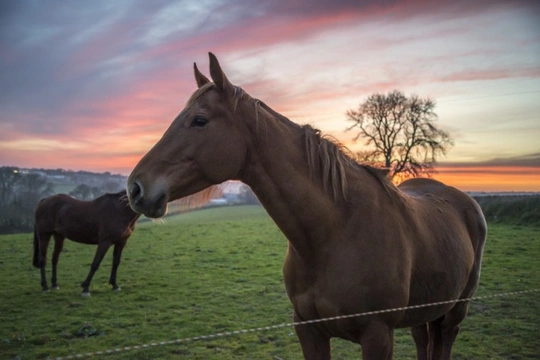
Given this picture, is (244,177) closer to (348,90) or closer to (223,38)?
(223,38)

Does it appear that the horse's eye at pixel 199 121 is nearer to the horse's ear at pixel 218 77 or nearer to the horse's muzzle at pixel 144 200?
the horse's ear at pixel 218 77

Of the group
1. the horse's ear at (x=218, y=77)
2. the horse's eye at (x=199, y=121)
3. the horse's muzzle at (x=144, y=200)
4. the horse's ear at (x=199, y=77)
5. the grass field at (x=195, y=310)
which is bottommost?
the grass field at (x=195, y=310)

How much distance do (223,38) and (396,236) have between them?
874 centimetres

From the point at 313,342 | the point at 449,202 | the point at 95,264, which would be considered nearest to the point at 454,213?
the point at 449,202

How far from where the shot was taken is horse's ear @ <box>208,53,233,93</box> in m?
2.22

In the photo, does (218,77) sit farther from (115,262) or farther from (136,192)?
(115,262)

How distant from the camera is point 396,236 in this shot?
8.15 feet

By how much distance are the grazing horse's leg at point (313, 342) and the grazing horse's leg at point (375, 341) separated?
0.34 metres

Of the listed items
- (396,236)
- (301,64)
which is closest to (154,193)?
(396,236)

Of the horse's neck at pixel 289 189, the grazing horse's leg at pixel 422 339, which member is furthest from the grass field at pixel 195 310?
the horse's neck at pixel 289 189

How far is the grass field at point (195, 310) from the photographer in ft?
17.0

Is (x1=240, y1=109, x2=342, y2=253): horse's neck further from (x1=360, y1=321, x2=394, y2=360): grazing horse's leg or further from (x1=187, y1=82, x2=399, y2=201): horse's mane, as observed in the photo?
(x1=360, y1=321, x2=394, y2=360): grazing horse's leg

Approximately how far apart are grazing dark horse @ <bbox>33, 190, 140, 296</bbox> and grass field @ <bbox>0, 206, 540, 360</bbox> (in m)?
0.87

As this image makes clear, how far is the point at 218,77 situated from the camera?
2.26 metres
